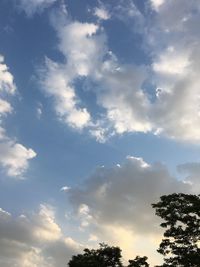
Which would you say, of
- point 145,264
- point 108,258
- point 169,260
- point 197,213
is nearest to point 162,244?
point 169,260

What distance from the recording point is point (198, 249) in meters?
43.6

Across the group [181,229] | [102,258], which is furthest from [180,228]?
[102,258]

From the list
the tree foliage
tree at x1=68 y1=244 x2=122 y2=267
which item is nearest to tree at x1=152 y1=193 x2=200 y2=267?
the tree foliage

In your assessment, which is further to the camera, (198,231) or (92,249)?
(92,249)

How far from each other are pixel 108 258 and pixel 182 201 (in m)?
33.1

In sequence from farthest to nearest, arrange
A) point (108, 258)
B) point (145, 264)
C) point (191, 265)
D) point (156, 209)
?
1. point (108, 258)
2. point (145, 264)
3. point (156, 209)
4. point (191, 265)

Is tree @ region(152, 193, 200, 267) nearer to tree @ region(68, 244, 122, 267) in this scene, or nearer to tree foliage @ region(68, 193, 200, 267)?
tree foliage @ region(68, 193, 200, 267)

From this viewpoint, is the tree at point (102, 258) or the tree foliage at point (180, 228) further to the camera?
the tree at point (102, 258)

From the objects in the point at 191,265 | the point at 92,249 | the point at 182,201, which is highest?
the point at 92,249

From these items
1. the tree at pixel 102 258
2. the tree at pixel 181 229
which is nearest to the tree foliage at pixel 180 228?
the tree at pixel 181 229

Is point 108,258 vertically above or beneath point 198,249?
above

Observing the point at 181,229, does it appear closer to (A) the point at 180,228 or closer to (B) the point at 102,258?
(A) the point at 180,228

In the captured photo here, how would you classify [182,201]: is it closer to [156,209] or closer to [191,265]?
[156,209]

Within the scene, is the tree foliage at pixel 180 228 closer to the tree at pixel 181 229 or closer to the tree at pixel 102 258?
the tree at pixel 181 229
